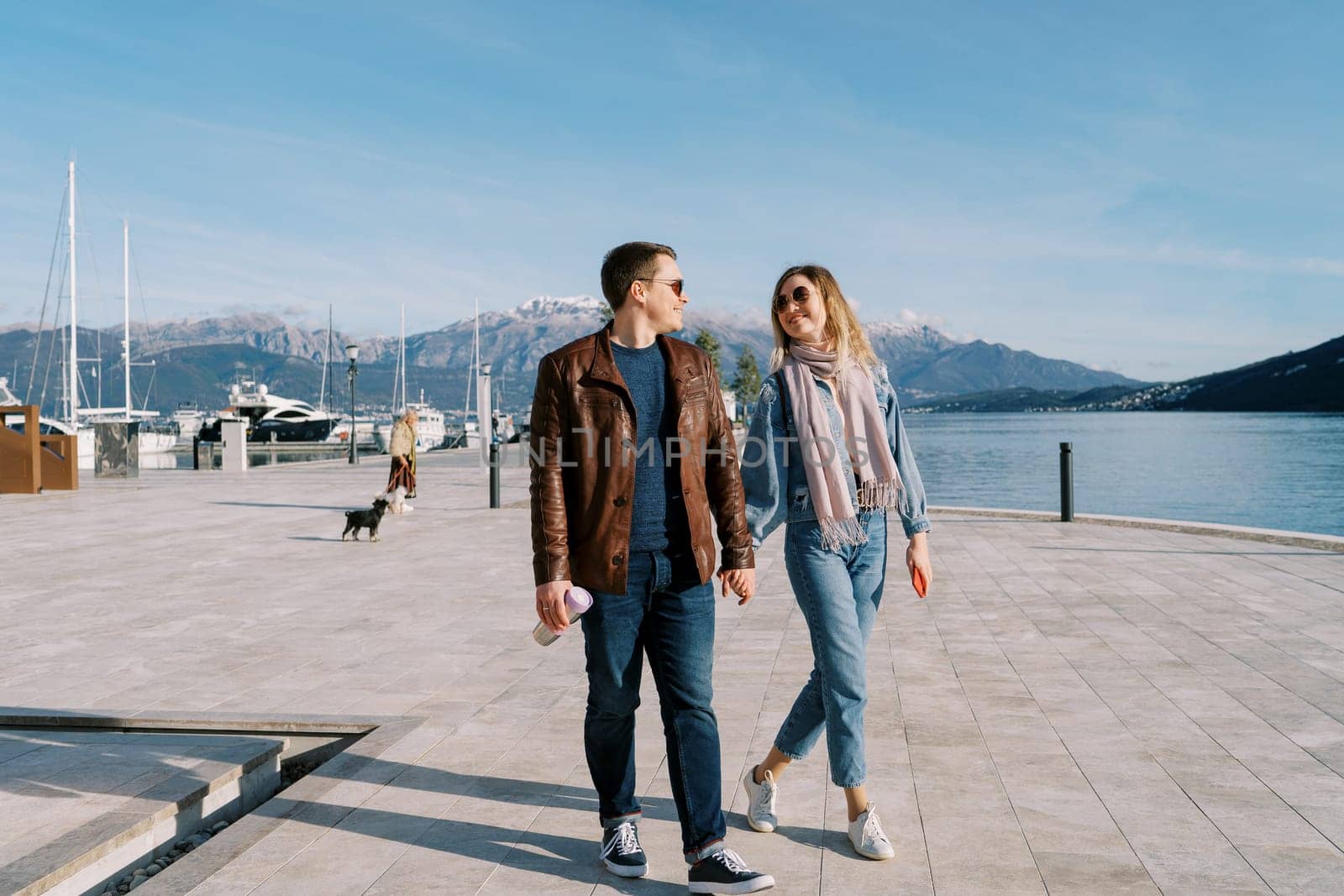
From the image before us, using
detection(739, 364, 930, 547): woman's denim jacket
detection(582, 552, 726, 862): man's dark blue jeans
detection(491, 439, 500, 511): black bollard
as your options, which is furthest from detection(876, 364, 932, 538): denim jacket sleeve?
detection(491, 439, 500, 511): black bollard

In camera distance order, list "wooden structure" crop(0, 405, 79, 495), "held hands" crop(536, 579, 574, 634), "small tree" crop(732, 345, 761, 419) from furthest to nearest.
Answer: "small tree" crop(732, 345, 761, 419) < "wooden structure" crop(0, 405, 79, 495) < "held hands" crop(536, 579, 574, 634)

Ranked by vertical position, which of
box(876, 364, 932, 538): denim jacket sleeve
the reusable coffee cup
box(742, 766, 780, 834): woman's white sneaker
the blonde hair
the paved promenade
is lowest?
the paved promenade

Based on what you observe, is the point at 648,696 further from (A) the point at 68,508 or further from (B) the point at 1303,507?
(B) the point at 1303,507

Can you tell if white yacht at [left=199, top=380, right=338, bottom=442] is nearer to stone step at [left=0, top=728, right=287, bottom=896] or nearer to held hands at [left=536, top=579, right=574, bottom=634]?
stone step at [left=0, top=728, right=287, bottom=896]

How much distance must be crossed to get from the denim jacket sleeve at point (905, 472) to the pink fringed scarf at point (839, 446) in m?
0.03

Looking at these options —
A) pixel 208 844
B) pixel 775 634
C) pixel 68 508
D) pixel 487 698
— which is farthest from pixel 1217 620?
pixel 68 508

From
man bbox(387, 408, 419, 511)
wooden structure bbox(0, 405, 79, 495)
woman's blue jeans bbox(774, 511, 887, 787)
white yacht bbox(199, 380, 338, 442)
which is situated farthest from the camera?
white yacht bbox(199, 380, 338, 442)

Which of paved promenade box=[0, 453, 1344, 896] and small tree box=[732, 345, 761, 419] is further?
small tree box=[732, 345, 761, 419]

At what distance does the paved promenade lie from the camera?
3268mm

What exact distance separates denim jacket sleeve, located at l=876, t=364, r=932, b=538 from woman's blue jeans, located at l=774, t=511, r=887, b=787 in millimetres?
128

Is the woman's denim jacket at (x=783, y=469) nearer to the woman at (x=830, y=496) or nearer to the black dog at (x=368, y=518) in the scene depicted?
the woman at (x=830, y=496)

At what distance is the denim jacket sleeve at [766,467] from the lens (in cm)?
347

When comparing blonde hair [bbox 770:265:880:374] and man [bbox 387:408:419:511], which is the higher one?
blonde hair [bbox 770:265:880:374]

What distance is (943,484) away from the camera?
38062 millimetres
